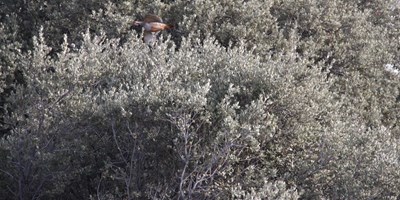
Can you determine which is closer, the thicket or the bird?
the thicket

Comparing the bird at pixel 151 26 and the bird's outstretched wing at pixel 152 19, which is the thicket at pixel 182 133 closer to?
the bird at pixel 151 26

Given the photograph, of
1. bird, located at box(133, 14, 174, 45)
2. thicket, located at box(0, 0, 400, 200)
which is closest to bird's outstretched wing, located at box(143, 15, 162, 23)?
bird, located at box(133, 14, 174, 45)

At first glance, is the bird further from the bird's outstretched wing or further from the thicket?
the thicket

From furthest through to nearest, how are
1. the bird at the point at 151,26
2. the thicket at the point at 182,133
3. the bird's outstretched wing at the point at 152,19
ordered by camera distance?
the bird's outstretched wing at the point at 152,19 < the bird at the point at 151,26 < the thicket at the point at 182,133

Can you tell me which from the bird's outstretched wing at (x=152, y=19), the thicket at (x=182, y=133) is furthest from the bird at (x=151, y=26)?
the thicket at (x=182, y=133)

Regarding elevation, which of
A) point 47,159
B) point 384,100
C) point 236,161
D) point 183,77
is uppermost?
point 183,77

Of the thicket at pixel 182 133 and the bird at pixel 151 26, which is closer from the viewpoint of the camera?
the thicket at pixel 182 133

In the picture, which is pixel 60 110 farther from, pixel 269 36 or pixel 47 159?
pixel 269 36

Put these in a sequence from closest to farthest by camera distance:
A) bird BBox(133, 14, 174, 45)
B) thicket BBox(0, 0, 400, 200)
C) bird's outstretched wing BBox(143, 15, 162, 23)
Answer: thicket BBox(0, 0, 400, 200)
bird BBox(133, 14, 174, 45)
bird's outstretched wing BBox(143, 15, 162, 23)

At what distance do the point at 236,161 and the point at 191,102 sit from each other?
31.1 inches

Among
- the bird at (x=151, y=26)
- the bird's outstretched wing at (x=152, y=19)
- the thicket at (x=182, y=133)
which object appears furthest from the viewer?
the bird's outstretched wing at (x=152, y=19)

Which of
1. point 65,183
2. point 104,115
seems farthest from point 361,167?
point 65,183

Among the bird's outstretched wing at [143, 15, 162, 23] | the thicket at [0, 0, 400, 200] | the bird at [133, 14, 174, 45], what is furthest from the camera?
the bird's outstretched wing at [143, 15, 162, 23]

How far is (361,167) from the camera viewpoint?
19.0ft
